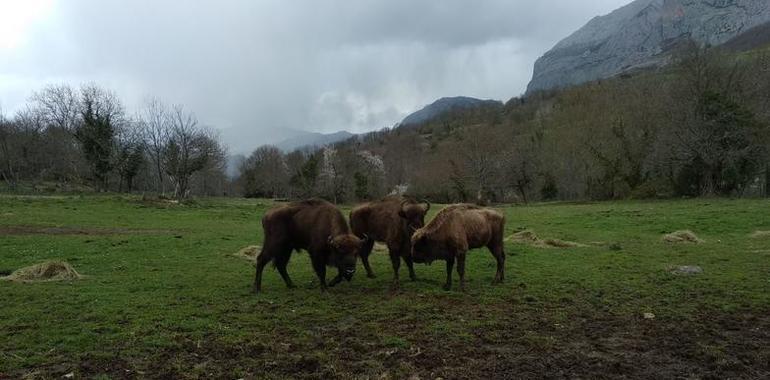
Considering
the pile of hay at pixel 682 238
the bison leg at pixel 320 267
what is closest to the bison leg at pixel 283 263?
the bison leg at pixel 320 267

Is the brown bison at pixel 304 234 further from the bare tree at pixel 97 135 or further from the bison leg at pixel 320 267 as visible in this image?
the bare tree at pixel 97 135

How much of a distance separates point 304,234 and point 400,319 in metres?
3.59

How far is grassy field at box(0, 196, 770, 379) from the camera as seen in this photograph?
21.5ft

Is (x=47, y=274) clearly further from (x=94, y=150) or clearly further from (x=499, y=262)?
(x=94, y=150)

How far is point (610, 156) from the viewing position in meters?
51.9

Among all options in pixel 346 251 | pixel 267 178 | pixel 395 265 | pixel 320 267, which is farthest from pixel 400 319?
pixel 267 178

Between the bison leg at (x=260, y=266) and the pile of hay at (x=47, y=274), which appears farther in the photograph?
the pile of hay at (x=47, y=274)

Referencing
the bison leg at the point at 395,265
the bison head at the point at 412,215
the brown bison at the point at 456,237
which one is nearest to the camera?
the brown bison at the point at 456,237

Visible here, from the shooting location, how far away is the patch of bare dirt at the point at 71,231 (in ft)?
71.6

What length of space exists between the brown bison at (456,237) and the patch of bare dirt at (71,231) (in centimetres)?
1630

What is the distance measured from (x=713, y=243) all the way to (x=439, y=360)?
53.1 ft

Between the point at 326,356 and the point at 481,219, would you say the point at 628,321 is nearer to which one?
the point at 481,219

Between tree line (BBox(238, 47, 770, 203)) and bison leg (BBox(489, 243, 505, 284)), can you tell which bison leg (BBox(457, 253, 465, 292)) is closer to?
bison leg (BBox(489, 243, 505, 284))

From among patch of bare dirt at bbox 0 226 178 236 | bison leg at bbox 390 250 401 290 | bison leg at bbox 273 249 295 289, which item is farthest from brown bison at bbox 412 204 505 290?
patch of bare dirt at bbox 0 226 178 236
